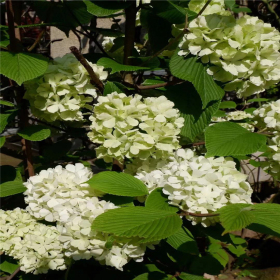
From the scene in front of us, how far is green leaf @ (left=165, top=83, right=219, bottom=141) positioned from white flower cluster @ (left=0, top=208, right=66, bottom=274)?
610 mm

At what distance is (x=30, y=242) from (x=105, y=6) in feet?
3.01

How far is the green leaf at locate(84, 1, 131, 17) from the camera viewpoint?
→ 4.11ft

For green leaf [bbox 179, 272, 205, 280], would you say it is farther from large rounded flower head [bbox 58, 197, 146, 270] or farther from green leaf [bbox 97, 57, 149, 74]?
green leaf [bbox 97, 57, 149, 74]

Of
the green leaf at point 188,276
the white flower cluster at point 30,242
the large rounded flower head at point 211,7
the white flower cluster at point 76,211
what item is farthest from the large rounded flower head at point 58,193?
the large rounded flower head at point 211,7

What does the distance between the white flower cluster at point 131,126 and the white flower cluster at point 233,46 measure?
0.21 meters

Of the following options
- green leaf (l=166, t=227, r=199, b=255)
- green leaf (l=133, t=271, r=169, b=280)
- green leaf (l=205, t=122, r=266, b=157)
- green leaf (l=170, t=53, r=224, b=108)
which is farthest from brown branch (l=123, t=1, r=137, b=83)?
green leaf (l=133, t=271, r=169, b=280)

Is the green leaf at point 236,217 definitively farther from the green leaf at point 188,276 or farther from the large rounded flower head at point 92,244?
the green leaf at point 188,276

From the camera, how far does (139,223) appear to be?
31.3 inches

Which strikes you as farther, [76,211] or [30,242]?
[30,242]

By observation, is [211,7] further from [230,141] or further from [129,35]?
[230,141]

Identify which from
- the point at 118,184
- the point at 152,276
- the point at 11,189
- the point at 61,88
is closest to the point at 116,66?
the point at 61,88

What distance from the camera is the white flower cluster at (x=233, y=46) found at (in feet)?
3.57

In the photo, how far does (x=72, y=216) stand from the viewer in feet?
3.29

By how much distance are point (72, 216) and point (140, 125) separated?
1.14 feet
